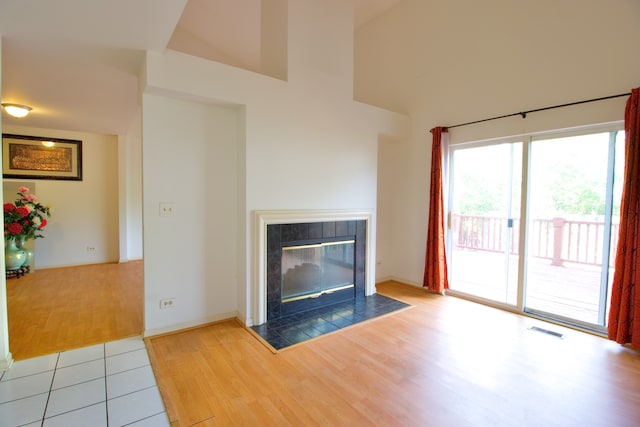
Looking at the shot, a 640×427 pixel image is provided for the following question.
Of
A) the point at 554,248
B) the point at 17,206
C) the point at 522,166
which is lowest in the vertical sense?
the point at 554,248

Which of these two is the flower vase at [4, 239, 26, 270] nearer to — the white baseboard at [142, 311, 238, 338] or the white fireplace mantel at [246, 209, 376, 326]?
the white baseboard at [142, 311, 238, 338]

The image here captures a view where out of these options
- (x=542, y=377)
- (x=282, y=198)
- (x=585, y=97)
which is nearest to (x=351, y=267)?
(x=282, y=198)

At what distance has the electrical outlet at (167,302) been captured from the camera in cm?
283

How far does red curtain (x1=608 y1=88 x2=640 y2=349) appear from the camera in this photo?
254 centimetres

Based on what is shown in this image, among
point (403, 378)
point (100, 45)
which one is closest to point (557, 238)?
point (403, 378)

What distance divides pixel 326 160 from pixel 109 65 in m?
2.31

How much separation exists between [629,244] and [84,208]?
757 cm

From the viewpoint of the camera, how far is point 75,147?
5473 millimetres

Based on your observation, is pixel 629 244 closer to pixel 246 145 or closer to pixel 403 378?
pixel 403 378

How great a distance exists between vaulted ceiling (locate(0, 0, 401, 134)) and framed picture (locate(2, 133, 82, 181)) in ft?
1.00

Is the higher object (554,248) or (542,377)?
(554,248)

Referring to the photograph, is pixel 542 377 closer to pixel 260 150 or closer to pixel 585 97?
pixel 585 97

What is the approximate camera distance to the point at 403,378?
2.19 m

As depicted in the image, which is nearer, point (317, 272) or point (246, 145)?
point (246, 145)
